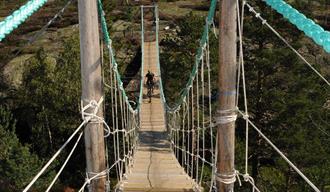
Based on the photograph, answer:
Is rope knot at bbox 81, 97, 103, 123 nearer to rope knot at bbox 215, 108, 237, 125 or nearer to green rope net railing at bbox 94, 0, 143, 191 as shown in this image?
green rope net railing at bbox 94, 0, 143, 191

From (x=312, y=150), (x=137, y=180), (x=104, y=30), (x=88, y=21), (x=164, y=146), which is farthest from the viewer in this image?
(x=312, y=150)

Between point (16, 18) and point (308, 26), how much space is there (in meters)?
0.99

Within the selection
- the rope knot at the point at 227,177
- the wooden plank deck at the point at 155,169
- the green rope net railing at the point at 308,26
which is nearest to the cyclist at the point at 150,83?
the wooden plank deck at the point at 155,169

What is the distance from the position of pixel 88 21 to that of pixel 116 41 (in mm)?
17230

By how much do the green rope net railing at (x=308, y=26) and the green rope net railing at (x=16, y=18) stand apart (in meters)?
0.94

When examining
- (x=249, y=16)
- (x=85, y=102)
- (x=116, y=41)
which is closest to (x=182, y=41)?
(x=249, y=16)

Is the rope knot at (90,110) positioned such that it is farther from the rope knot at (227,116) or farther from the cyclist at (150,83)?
the cyclist at (150,83)

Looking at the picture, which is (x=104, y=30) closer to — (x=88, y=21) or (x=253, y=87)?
(x=88, y=21)

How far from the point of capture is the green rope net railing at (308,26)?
4.64 ft

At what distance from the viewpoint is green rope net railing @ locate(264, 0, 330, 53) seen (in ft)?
4.64

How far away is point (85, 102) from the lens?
6.43ft

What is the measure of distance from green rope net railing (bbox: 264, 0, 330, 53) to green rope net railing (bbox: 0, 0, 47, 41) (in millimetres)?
936

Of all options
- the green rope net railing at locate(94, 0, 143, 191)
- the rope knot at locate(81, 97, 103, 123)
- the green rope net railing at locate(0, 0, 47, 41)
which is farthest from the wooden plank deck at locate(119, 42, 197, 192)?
the green rope net railing at locate(0, 0, 47, 41)

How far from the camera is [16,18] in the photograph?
1.57 metres
